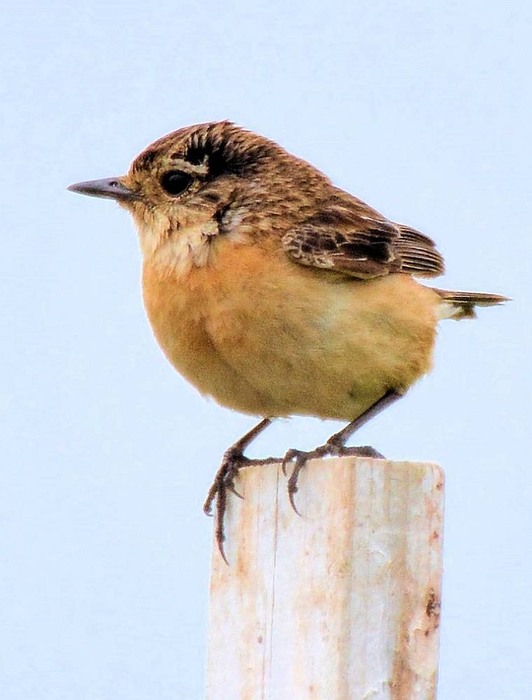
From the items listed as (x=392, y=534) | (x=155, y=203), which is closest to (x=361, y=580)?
(x=392, y=534)

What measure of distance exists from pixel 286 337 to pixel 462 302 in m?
1.77

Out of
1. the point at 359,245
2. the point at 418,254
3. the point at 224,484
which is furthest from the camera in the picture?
the point at 418,254

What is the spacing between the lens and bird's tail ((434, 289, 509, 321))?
A: 7.01 m

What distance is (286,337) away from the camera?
571cm

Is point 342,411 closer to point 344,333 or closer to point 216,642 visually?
point 344,333

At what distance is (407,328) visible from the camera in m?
6.30

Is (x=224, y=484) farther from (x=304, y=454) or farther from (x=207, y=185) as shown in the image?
(x=207, y=185)

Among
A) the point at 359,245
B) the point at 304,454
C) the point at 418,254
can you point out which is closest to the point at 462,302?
the point at 418,254

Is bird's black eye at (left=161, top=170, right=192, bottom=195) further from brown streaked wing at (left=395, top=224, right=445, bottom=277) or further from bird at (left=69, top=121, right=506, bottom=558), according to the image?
brown streaked wing at (left=395, top=224, right=445, bottom=277)

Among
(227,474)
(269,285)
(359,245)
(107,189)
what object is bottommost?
(227,474)

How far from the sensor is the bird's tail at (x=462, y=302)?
701 cm

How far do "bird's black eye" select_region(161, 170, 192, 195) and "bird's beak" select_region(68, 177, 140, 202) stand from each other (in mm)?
161

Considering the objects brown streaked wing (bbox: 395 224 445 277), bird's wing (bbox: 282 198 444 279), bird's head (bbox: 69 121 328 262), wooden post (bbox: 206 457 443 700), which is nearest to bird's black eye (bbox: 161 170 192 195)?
bird's head (bbox: 69 121 328 262)

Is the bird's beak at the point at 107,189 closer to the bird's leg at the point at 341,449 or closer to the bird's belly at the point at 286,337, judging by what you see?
the bird's belly at the point at 286,337
